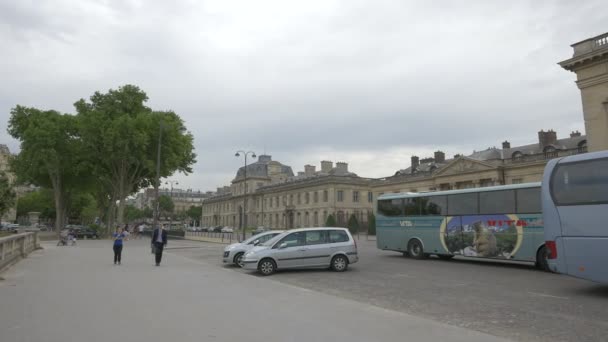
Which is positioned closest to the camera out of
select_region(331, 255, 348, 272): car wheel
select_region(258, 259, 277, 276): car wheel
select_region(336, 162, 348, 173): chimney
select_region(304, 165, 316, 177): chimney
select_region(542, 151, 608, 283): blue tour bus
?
select_region(542, 151, 608, 283): blue tour bus

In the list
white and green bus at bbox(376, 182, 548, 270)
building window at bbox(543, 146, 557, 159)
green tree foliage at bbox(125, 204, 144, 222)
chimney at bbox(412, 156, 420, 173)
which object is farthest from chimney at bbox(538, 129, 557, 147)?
green tree foliage at bbox(125, 204, 144, 222)

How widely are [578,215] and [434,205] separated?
9868mm

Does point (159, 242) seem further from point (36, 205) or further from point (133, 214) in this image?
point (133, 214)

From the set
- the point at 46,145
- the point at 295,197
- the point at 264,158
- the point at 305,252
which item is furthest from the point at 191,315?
the point at 264,158

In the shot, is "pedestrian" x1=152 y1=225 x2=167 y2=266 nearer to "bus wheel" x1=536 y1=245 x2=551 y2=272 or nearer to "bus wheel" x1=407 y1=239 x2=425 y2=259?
"bus wheel" x1=407 y1=239 x2=425 y2=259

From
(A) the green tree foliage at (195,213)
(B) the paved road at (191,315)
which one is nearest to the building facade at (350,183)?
(A) the green tree foliage at (195,213)

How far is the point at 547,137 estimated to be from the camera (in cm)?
5038

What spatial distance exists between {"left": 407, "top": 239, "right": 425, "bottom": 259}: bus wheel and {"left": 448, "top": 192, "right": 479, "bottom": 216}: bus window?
97.5 inches

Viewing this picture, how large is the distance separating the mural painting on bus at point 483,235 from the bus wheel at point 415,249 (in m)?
1.41

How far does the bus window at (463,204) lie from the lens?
18422mm

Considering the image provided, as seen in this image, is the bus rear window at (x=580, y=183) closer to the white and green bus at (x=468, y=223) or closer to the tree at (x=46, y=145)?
the white and green bus at (x=468, y=223)

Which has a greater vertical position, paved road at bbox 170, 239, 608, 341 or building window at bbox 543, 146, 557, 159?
building window at bbox 543, 146, 557, 159

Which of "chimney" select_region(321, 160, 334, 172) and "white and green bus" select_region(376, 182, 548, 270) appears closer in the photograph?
"white and green bus" select_region(376, 182, 548, 270)

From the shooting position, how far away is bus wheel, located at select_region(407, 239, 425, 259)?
20.7 m
